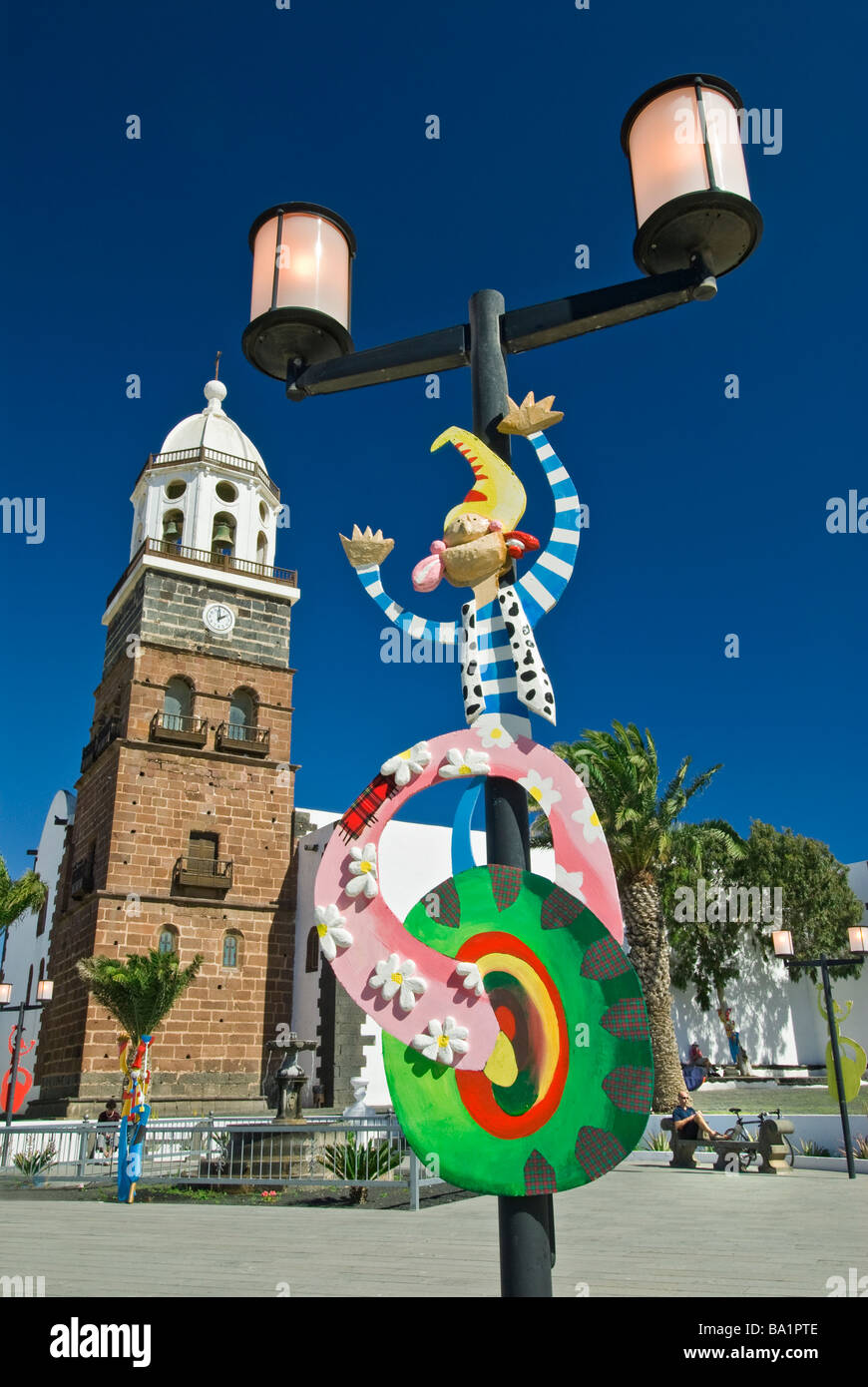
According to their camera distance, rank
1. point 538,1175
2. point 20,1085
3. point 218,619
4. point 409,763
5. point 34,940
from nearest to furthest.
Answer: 1. point 538,1175
2. point 409,763
3. point 20,1085
4. point 218,619
5. point 34,940

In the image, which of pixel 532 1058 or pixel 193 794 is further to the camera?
pixel 193 794

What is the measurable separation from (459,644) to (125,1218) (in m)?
8.31

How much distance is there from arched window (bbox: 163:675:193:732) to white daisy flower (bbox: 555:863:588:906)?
22.6 m

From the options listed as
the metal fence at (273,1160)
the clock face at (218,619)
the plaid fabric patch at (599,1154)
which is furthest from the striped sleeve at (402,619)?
the clock face at (218,619)

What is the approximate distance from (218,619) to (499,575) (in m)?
23.6

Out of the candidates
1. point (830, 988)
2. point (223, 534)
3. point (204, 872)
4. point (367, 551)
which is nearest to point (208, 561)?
point (223, 534)

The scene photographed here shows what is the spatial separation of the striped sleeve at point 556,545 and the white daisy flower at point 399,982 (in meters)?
1.44

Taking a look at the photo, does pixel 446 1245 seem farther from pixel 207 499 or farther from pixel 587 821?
pixel 207 499

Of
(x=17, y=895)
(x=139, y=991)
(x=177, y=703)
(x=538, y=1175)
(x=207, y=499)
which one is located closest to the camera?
(x=538, y=1175)

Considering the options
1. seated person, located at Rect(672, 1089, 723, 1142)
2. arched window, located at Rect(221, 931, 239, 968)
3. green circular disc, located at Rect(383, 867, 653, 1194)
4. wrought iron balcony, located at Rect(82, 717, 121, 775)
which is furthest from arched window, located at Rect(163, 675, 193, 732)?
green circular disc, located at Rect(383, 867, 653, 1194)

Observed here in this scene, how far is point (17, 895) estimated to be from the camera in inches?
1125

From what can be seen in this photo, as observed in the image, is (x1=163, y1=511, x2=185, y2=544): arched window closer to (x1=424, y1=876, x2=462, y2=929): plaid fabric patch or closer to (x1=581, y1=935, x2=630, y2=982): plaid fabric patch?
(x1=424, y1=876, x2=462, y2=929): plaid fabric patch

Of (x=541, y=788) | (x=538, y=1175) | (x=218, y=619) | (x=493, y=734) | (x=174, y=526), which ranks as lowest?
(x=538, y=1175)
